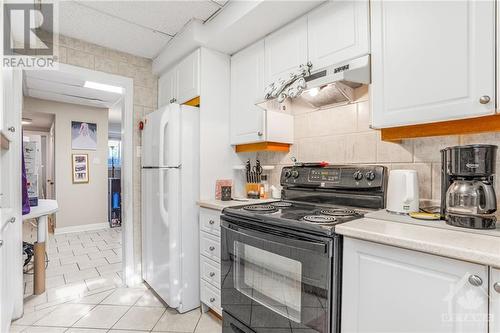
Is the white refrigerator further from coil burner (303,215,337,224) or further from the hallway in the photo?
coil burner (303,215,337,224)

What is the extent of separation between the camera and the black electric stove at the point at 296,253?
46.8 inches

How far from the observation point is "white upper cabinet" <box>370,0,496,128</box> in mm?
1068

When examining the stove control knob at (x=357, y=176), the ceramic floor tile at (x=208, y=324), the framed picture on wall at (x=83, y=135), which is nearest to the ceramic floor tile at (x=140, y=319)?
the ceramic floor tile at (x=208, y=324)

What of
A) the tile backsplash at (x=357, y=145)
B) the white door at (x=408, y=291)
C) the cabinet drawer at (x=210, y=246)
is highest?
the tile backsplash at (x=357, y=145)

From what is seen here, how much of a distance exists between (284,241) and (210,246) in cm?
88

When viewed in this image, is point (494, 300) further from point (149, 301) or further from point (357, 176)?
point (149, 301)

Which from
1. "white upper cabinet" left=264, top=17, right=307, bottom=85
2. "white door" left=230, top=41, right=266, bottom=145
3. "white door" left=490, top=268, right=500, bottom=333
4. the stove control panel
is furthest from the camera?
"white door" left=230, top=41, right=266, bottom=145

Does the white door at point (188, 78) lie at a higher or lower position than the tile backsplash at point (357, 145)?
higher

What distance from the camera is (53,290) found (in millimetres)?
2516

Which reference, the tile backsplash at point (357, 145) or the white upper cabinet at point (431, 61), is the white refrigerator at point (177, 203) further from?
the white upper cabinet at point (431, 61)
